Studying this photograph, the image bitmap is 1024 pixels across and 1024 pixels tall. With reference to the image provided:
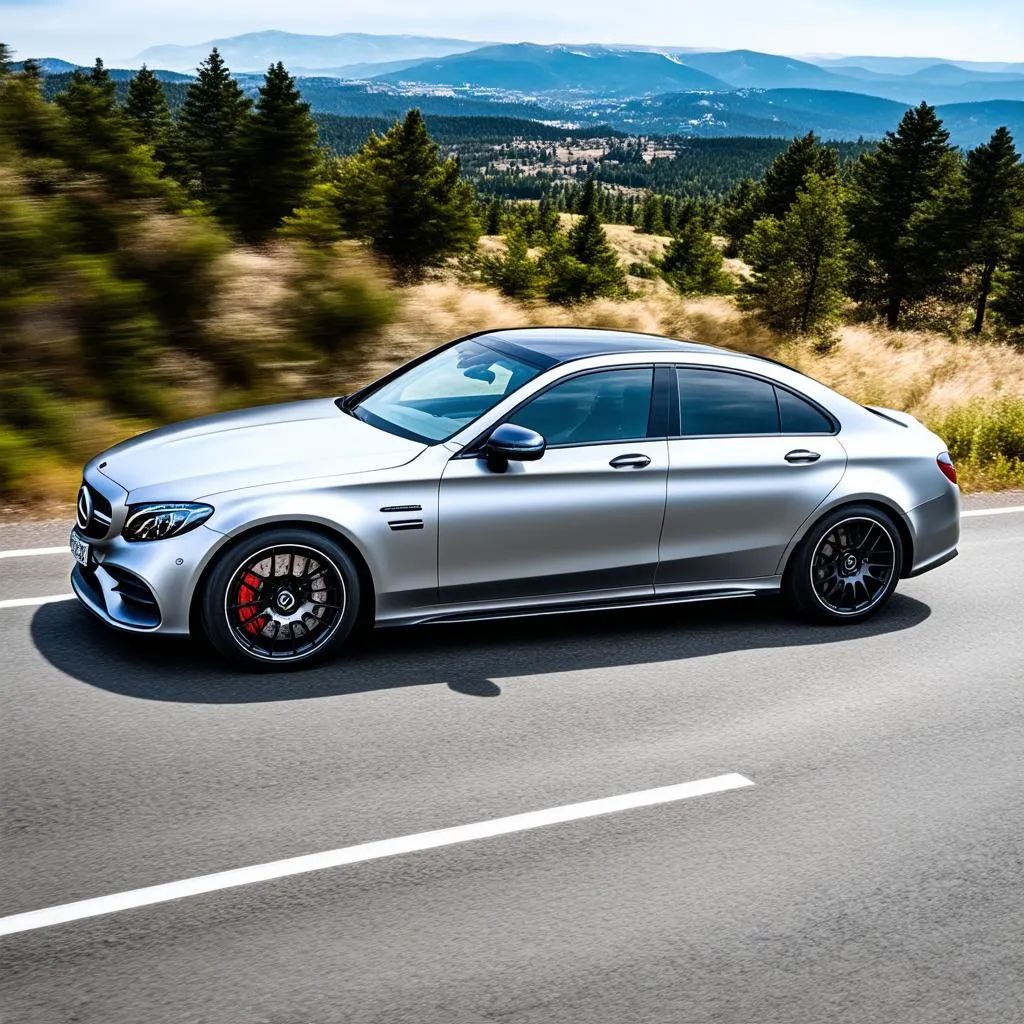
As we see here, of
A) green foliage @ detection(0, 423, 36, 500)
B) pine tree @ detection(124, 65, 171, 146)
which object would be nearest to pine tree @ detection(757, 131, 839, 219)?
pine tree @ detection(124, 65, 171, 146)

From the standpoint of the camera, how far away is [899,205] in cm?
6625

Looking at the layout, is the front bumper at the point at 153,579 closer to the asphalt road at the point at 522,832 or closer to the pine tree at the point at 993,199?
the asphalt road at the point at 522,832

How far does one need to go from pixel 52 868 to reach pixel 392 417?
10.8 feet

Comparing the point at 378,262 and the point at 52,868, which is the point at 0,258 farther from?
the point at 52,868

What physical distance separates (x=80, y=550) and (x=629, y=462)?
9.56 feet

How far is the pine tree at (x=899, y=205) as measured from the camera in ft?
215

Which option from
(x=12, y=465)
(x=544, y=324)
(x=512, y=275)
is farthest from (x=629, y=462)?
(x=512, y=275)

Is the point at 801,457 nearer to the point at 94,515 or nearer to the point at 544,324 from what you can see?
the point at 94,515

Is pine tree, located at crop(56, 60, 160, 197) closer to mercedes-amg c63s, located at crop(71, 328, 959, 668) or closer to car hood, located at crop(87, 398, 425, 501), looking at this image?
mercedes-amg c63s, located at crop(71, 328, 959, 668)

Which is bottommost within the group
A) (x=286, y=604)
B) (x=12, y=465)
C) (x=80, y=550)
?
(x=12, y=465)

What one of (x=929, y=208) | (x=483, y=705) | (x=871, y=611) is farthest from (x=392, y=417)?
(x=929, y=208)

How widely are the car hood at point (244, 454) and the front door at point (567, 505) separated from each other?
47 cm

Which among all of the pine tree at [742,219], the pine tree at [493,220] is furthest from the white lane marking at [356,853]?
the pine tree at [493,220]

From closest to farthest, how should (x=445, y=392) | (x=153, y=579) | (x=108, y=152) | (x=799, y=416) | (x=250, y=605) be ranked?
1. (x=153, y=579)
2. (x=250, y=605)
3. (x=445, y=392)
4. (x=799, y=416)
5. (x=108, y=152)
